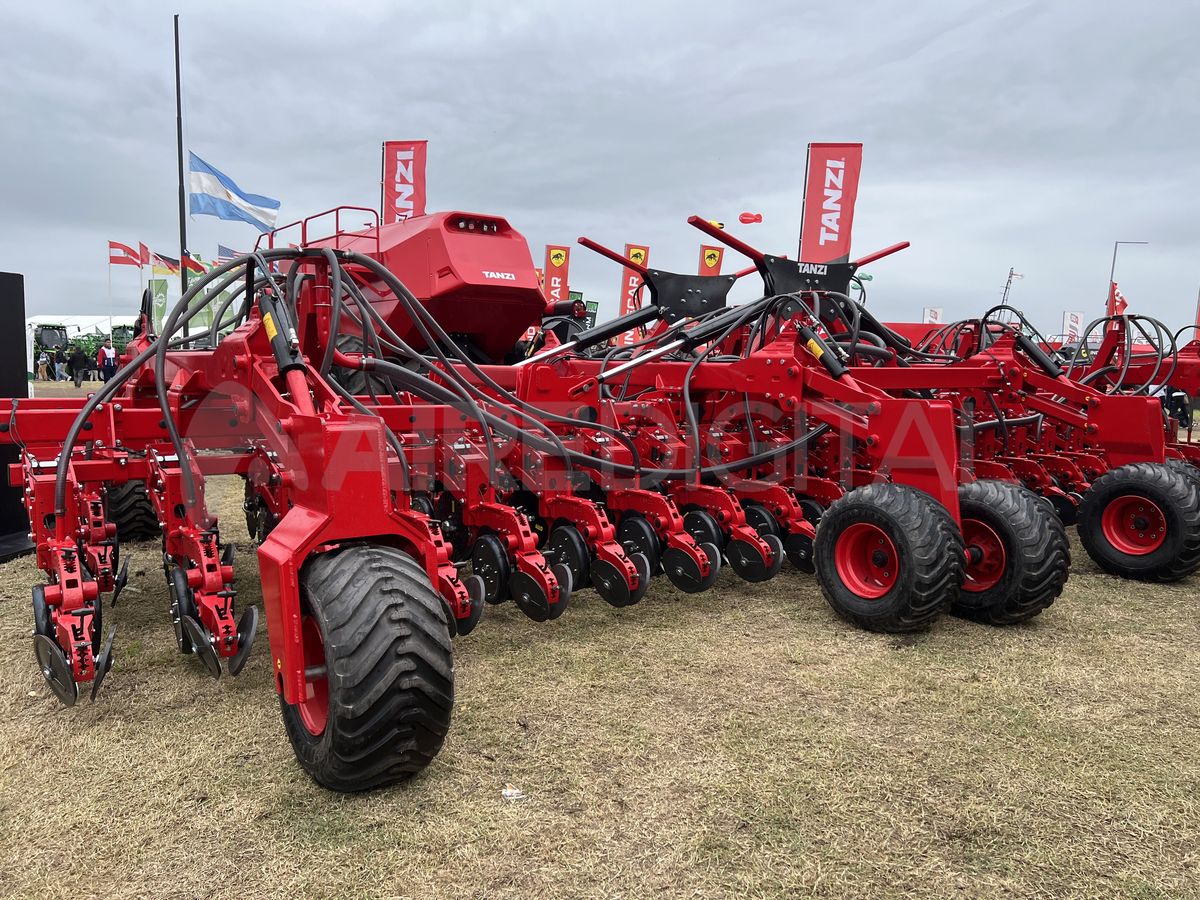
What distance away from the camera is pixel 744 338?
6.71m

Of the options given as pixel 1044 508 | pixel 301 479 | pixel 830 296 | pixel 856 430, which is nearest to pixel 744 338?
pixel 830 296

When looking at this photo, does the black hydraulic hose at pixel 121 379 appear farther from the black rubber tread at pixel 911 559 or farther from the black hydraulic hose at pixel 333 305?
the black rubber tread at pixel 911 559

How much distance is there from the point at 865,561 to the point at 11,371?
18.9 ft

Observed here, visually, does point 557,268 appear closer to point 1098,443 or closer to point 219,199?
point 219,199

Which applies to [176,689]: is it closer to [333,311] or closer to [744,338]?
[333,311]

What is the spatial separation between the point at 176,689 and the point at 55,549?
2.34ft

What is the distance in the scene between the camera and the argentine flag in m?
14.4

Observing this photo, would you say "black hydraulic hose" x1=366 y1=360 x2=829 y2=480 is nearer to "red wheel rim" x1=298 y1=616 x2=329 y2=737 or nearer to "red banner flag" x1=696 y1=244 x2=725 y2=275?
"red wheel rim" x1=298 y1=616 x2=329 y2=737

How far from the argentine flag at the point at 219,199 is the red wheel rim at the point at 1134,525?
1340 cm

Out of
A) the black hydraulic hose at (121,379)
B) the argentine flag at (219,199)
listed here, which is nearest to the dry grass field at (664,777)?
the black hydraulic hose at (121,379)

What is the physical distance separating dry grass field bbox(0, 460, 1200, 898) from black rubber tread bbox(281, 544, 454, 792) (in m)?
0.18

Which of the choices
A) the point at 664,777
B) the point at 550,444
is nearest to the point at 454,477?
the point at 550,444

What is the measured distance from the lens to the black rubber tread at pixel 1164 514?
495cm

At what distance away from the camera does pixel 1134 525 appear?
5.30 m
